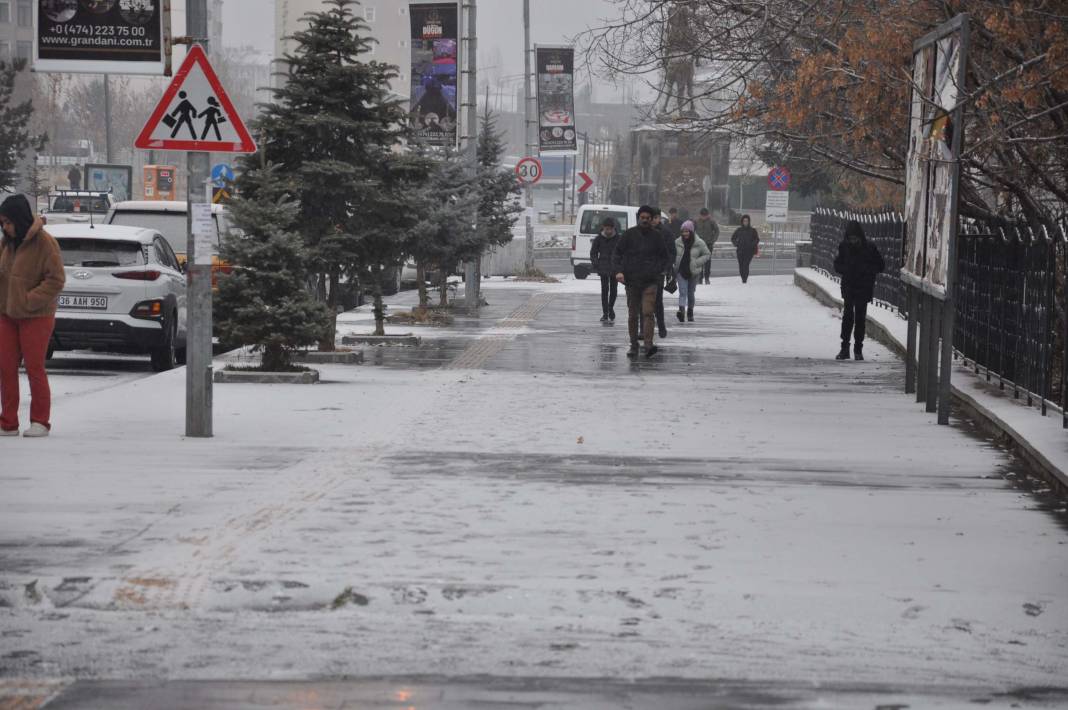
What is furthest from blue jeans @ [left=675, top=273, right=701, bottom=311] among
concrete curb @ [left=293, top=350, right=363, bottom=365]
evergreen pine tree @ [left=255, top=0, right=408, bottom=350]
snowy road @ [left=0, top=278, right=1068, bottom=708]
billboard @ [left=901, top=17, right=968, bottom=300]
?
snowy road @ [left=0, top=278, right=1068, bottom=708]

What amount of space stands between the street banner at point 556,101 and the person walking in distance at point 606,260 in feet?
45.2

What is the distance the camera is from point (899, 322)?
28328mm

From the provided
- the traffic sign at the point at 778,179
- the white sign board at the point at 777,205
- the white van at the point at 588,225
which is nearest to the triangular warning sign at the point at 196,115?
the white van at the point at 588,225

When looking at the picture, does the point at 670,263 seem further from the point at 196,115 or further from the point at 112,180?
the point at 112,180

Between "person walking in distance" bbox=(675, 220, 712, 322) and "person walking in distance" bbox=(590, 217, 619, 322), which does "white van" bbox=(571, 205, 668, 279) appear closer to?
"person walking in distance" bbox=(675, 220, 712, 322)

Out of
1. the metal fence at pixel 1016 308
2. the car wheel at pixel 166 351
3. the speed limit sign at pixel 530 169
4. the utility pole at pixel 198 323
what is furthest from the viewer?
the speed limit sign at pixel 530 169

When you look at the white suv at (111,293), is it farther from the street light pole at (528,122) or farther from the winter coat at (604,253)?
the street light pole at (528,122)

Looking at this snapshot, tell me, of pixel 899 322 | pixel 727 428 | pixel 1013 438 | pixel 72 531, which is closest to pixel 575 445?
pixel 727 428

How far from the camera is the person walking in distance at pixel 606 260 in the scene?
3062cm

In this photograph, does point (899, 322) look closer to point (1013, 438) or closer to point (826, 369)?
point (826, 369)

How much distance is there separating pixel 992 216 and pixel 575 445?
284 inches

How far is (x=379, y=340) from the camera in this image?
2552cm

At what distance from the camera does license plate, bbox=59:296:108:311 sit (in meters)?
20.8

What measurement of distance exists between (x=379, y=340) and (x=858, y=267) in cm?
623
